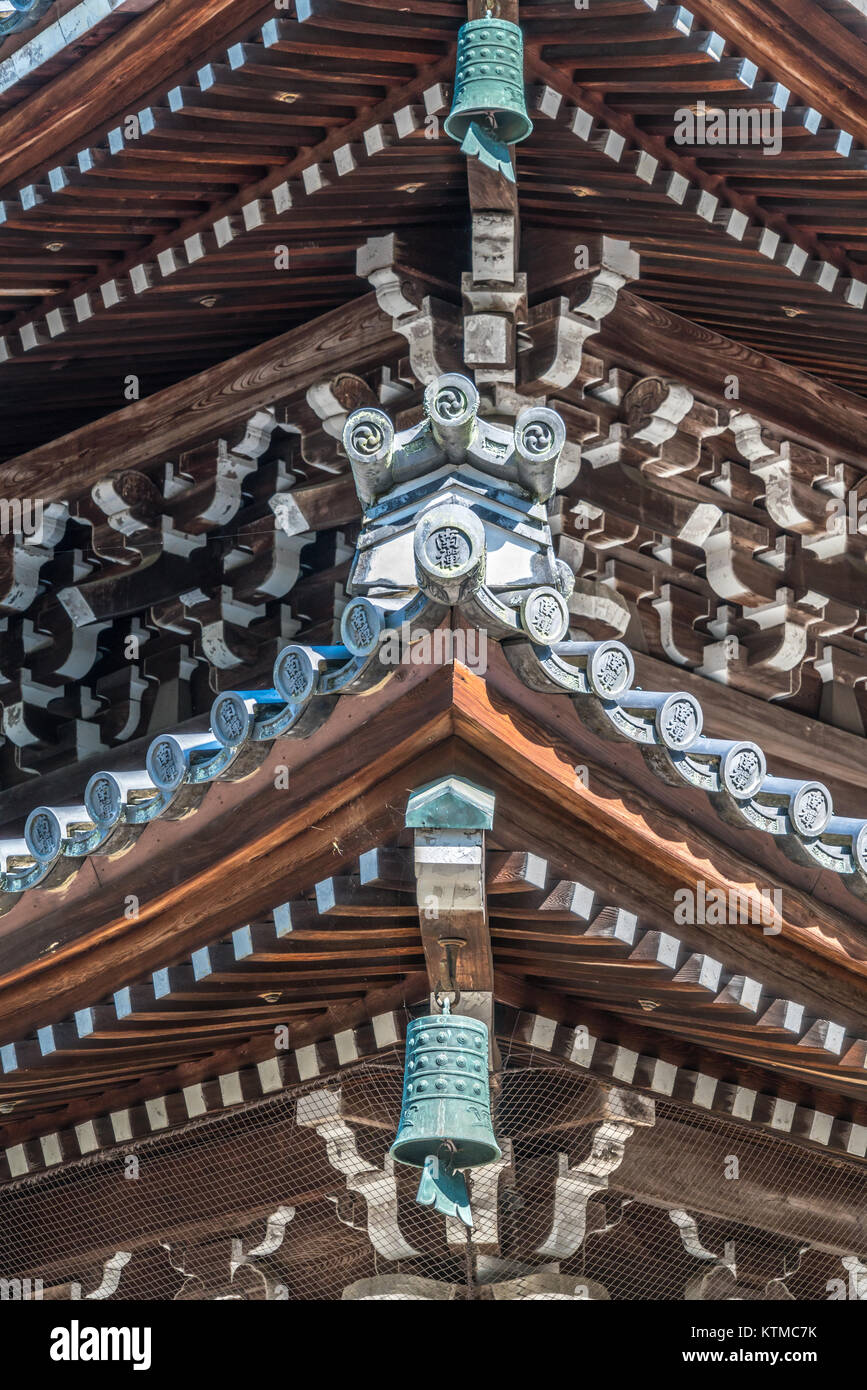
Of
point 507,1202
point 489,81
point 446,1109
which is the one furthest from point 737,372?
point 446,1109

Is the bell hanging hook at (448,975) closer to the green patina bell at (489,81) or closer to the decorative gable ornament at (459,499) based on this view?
the decorative gable ornament at (459,499)

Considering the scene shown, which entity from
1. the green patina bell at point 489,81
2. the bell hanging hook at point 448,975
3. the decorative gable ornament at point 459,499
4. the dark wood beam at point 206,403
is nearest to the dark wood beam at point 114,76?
the green patina bell at point 489,81

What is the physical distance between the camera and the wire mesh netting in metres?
7.33

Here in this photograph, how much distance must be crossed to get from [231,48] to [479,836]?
9.34 ft

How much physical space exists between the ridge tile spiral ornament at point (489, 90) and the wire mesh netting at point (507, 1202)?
2.94 m

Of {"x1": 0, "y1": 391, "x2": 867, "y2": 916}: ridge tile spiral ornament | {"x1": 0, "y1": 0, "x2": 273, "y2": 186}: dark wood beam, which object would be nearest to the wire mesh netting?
{"x1": 0, "y1": 391, "x2": 867, "y2": 916}: ridge tile spiral ornament

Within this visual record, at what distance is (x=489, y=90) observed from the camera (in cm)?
678

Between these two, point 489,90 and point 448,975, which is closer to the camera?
point 448,975

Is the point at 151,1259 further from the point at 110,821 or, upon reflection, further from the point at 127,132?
the point at 127,132

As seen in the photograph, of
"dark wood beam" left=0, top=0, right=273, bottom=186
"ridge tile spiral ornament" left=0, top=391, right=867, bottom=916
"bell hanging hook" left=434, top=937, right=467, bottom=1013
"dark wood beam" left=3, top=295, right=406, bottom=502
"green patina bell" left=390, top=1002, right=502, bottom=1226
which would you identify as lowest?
"green patina bell" left=390, top=1002, right=502, bottom=1226

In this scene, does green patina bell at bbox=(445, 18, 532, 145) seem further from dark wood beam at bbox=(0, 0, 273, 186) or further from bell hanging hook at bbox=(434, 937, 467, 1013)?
bell hanging hook at bbox=(434, 937, 467, 1013)

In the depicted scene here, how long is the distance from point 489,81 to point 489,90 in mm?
35

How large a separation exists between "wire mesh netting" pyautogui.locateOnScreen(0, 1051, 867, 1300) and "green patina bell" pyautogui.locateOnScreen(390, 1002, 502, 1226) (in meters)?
0.98

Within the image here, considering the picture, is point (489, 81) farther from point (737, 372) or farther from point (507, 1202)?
point (507, 1202)
